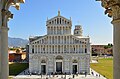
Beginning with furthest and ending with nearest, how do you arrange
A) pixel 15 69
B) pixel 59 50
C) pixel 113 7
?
pixel 15 69, pixel 59 50, pixel 113 7

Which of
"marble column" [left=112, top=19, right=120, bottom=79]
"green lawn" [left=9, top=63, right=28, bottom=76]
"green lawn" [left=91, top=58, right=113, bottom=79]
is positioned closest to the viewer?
"marble column" [left=112, top=19, right=120, bottom=79]

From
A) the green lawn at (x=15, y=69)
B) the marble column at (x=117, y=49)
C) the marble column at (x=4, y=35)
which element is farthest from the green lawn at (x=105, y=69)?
the marble column at (x=4, y=35)

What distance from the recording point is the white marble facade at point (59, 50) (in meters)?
46.8

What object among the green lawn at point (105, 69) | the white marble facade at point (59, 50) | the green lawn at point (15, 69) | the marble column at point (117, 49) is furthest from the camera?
the white marble facade at point (59, 50)

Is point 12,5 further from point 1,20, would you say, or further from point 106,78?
point 106,78

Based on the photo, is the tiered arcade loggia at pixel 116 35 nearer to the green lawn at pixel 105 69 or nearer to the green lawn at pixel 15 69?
the green lawn at pixel 105 69

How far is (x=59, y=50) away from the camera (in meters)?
47.3

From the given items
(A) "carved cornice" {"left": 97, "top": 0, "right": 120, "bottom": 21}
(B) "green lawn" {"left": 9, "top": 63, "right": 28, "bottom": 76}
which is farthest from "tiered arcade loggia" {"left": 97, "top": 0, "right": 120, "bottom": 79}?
(B) "green lawn" {"left": 9, "top": 63, "right": 28, "bottom": 76}

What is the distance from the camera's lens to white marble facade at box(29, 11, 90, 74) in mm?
46812

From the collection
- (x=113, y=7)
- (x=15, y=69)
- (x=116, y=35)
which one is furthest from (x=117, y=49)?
(x=15, y=69)

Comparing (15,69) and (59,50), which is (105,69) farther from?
(15,69)

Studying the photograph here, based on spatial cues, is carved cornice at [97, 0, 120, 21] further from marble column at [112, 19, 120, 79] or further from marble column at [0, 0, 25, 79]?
marble column at [0, 0, 25, 79]

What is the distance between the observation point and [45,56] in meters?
47.2

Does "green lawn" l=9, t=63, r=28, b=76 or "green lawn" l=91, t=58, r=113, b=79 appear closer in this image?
"green lawn" l=91, t=58, r=113, b=79
